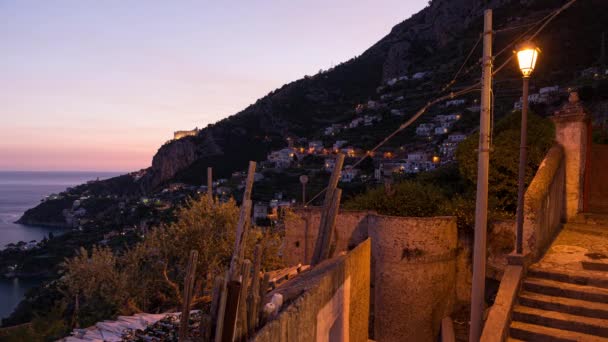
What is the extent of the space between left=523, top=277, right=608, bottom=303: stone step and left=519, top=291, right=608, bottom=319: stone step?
0.09m

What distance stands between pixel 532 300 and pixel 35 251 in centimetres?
7608

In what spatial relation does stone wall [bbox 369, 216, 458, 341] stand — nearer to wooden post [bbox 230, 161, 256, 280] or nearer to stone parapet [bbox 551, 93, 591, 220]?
stone parapet [bbox 551, 93, 591, 220]

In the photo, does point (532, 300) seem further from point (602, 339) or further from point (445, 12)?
point (445, 12)

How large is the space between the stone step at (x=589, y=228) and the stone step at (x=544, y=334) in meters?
4.35

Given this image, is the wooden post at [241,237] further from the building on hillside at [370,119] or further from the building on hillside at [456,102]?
the building on hillside at [456,102]

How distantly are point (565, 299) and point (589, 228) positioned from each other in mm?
4157

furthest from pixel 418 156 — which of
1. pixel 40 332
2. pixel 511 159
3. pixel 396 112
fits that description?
pixel 40 332

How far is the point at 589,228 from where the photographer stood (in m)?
9.73

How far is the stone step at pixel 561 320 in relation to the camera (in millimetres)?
5797

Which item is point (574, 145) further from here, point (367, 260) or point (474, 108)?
→ point (474, 108)

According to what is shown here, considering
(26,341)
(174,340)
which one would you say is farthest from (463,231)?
(26,341)

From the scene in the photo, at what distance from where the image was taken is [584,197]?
37.0 ft

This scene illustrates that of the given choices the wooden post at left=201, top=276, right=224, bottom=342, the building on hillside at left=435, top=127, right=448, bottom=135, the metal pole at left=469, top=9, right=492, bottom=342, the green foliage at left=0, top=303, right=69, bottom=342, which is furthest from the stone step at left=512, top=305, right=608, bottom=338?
the building on hillside at left=435, top=127, right=448, bottom=135

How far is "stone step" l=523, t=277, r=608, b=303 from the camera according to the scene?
20.8 feet
